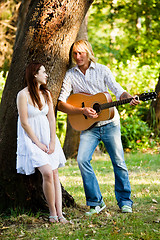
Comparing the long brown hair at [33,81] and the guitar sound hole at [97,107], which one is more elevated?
the long brown hair at [33,81]

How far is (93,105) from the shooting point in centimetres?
455

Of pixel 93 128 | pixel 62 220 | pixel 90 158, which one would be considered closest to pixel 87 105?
pixel 93 128

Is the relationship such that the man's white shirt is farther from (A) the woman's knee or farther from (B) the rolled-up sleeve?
(A) the woman's knee

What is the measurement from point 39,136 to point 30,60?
0.94 metres

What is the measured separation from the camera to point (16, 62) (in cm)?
450

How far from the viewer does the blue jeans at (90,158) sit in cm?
442

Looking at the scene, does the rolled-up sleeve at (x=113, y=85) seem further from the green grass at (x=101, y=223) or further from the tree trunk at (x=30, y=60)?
the green grass at (x=101, y=223)

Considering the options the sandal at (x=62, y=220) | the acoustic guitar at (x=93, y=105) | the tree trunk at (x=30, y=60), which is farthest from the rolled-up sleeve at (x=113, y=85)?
the sandal at (x=62, y=220)

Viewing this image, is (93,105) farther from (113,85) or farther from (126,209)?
(126,209)

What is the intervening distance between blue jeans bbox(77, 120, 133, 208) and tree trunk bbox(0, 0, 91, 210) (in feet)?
1.82

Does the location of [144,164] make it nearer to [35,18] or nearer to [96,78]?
[96,78]

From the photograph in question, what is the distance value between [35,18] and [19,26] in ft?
17.4

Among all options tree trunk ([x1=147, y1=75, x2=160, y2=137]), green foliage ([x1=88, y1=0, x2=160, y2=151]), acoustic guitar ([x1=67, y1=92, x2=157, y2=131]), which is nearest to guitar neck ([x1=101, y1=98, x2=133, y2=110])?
acoustic guitar ([x1=67, y1=92, x2=157, y2=131])

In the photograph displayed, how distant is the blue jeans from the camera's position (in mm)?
4418
